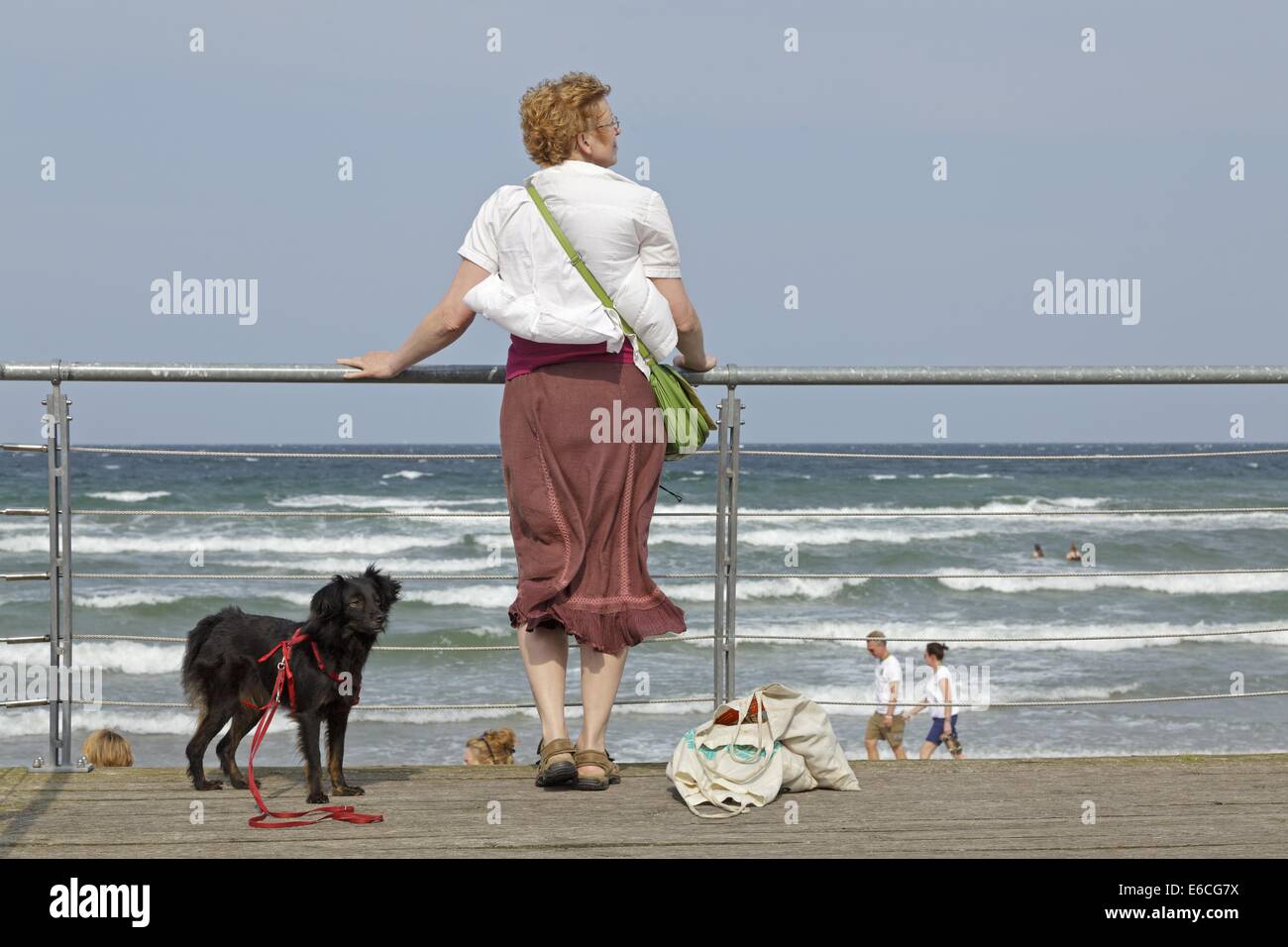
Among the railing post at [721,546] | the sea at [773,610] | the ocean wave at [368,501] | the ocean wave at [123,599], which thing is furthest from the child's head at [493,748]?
the ocean wave at [368,501]

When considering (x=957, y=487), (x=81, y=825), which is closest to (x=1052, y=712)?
(x=81, y=825)

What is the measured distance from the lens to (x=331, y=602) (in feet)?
10.9

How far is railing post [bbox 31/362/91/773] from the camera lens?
361 centimetres

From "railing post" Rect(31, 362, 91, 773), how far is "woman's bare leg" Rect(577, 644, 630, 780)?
1.36 meters

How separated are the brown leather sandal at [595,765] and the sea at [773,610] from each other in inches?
34.4

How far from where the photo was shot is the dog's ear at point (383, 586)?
340 cm

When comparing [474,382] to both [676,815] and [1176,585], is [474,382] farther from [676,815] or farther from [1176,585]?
[1176,585]

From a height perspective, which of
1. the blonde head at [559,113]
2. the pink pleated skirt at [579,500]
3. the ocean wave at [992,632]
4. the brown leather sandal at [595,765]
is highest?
the blonde head at [559,113]

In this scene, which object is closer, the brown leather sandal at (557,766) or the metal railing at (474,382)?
the brown leather sandal at (557,766)

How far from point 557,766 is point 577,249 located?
1299mm

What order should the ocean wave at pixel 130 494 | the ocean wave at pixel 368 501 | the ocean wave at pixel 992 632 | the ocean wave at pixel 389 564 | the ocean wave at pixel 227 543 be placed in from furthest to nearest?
the ocean wave at pixel 130 494 → the ocean wave at pixel 368 501 → the ocean wave at pixel 227 543 → the ocean wave at pixel 389 564 → the ocean wave at pixel 992 632

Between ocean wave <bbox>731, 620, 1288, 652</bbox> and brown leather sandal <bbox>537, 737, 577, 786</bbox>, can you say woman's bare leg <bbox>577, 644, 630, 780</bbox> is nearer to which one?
brown leather sandal <bbox>537, 737, 577, 786</bbox>

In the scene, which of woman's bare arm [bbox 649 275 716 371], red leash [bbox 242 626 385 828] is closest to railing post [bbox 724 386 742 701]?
woman's bare arm [bbox 649 275 716 371]

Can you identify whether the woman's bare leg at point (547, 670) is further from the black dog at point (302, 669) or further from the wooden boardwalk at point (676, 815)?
the black dog at point (302, 669)
